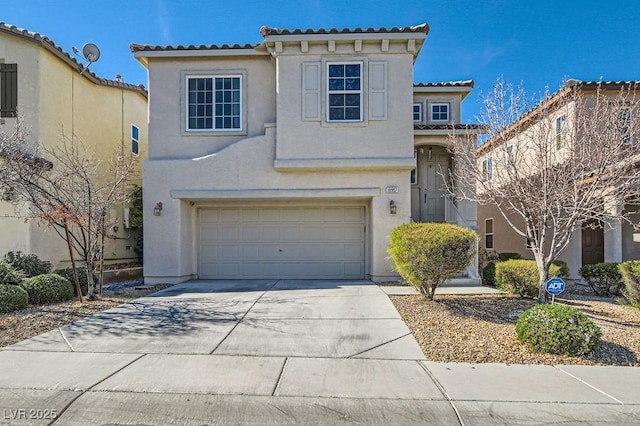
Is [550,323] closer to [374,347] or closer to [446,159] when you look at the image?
[374,347]

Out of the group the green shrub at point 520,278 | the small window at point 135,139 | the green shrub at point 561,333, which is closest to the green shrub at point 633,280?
the green shrub at point 520,278

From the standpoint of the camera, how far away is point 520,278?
8.96m

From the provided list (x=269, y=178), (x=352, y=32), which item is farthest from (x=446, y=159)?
(x=269, y=178)

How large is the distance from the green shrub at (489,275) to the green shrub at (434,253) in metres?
2.91

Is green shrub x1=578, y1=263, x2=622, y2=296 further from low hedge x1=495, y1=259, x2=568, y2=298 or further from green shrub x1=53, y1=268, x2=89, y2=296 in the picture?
green shrub x1=53, y1=268, x2=89, y2=296

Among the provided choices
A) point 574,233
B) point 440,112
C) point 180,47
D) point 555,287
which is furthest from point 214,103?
point 574,233

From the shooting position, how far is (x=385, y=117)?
10.9 metres

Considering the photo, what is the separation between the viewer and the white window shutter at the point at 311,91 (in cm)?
1095

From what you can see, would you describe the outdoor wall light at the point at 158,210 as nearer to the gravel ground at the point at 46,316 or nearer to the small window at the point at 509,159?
the gravel ground at the point at 46,316

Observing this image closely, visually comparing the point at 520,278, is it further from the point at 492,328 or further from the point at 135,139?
the point at 135,139

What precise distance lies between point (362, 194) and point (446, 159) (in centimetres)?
387

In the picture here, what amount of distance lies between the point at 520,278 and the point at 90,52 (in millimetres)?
14833

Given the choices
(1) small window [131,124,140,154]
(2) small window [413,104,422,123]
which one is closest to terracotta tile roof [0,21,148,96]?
(1) small window [131,124,140,154]

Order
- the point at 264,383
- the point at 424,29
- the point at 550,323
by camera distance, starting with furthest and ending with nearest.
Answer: the point at 424,29, the point at 550,323, the point at 264,383
